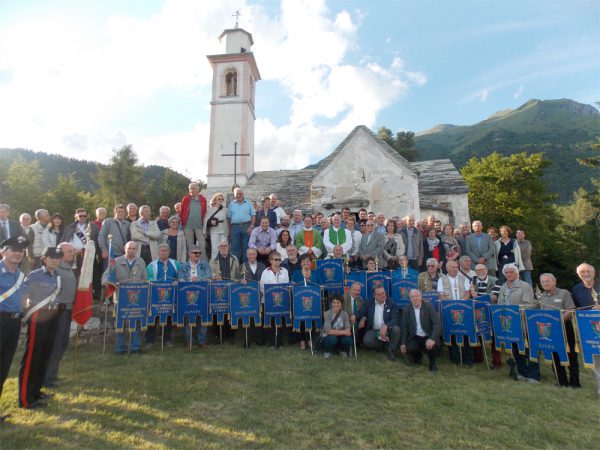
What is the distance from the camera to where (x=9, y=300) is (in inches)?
183

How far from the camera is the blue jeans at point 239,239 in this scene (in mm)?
9977

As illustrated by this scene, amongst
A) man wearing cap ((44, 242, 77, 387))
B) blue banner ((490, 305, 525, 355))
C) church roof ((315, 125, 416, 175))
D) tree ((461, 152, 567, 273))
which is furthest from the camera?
tree ((461, 152, 567, 273))

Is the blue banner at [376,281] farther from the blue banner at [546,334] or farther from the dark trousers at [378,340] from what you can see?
the blue banner at [546,334]

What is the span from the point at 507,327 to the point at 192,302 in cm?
598

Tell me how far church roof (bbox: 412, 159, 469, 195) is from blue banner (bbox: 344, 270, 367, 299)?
43.2 feet

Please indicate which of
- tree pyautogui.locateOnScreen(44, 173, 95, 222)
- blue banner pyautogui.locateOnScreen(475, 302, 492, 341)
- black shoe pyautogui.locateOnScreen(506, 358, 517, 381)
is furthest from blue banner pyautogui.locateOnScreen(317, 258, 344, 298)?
tree pyautogui.locateOnScreen(44, 173, 95, 222)

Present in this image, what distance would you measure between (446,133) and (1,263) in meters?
195

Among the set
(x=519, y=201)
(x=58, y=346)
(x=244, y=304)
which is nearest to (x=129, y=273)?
(x=58, y=346)

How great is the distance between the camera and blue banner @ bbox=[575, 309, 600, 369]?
5816 millimetres

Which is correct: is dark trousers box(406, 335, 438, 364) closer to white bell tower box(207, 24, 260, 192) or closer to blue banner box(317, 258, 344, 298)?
blue banner box(317, 258, 344, 298)

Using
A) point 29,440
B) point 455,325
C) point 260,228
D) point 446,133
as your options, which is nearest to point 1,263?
point 29,440

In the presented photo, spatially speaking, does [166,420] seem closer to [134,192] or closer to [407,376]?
[407,376]

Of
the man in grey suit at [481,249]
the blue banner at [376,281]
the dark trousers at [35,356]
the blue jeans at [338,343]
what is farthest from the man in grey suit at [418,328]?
the dark trousers at [35,356]

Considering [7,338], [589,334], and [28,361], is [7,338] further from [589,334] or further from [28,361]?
[589,334]
